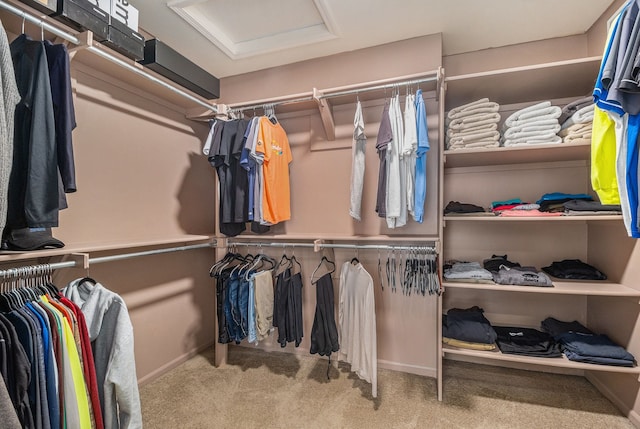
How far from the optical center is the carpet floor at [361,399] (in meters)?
1.67

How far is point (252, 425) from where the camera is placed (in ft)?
5.43

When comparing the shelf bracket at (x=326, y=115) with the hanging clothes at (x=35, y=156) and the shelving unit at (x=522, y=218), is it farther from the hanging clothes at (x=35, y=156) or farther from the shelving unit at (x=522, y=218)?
the hanging clothes at (x=35, y=156)

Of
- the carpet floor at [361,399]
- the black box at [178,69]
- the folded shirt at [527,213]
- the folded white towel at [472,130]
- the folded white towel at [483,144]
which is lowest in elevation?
the carpet floor at [361,399]

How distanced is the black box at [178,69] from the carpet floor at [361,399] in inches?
85.8

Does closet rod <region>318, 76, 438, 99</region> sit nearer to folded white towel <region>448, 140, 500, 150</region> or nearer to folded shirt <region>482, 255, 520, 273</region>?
folded white towel <region>448, 140, 500, 150</region>

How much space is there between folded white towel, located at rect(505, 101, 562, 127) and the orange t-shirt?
158 centimetres

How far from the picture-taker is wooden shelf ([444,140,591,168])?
1705 mm

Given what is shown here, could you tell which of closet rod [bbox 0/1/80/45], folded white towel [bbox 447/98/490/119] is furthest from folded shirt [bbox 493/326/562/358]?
closet rod [bbox 0/1/80/45]

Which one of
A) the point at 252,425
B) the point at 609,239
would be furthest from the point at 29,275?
the point at 609,239

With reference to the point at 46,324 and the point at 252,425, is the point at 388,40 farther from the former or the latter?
the point at 252,425

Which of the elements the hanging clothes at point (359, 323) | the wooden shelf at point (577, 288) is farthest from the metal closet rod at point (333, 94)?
the wooden shelf at point (577, 288)

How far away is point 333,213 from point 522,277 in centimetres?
134

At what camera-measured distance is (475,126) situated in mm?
1854

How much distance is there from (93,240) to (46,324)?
0.77 m
